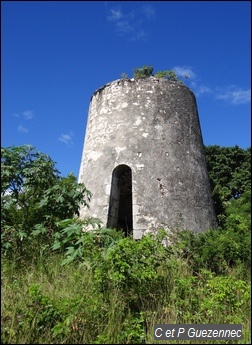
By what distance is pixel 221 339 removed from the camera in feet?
9.97

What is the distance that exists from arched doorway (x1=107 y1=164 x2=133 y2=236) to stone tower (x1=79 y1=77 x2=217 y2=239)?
0.07 feet

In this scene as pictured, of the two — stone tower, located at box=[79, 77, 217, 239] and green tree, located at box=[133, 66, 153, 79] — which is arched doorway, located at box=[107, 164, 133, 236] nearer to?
stone tower, located at box=[79, 77, 217, 239]

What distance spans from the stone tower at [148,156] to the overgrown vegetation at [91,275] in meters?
1.52

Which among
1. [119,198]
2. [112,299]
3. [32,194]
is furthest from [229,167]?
[112,299]

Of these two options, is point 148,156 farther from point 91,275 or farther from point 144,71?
point 91,275

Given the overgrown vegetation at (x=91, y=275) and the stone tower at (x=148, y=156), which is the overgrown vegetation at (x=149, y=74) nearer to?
the stone tower at (x=148, y=156)

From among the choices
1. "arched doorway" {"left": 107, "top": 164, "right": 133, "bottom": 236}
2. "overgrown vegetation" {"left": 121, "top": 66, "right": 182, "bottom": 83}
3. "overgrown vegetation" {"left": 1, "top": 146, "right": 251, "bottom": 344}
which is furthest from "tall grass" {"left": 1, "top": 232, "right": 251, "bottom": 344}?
"overgrown vegetation" {"left": 121, "top": 66, "right": 182, "bottom": 83}

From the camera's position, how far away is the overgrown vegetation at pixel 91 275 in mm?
3035

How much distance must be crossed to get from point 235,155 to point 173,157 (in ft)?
25.3

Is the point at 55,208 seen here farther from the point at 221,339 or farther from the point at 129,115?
the point at 129,115

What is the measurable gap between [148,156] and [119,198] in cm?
191

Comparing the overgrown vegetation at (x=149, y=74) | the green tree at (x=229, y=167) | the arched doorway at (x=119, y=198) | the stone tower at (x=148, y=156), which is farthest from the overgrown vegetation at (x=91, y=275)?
the green tree at (x=229, y=167)

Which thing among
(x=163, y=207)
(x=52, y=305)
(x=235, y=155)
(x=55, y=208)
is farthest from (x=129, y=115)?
(x=235, y=155)

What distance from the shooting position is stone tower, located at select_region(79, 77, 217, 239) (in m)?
6.46
